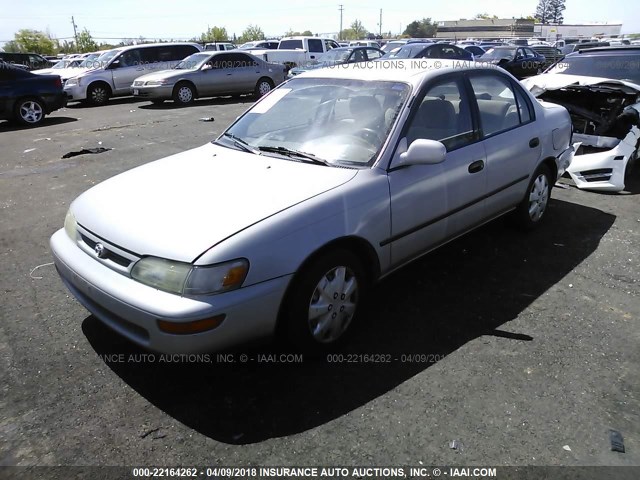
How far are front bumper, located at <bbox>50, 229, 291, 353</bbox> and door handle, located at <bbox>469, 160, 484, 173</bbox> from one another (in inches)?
74.7

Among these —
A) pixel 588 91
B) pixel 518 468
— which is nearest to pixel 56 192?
pixel 518 468

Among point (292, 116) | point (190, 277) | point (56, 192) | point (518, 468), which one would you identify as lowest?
point (518, 468)

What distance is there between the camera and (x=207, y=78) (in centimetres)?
1534

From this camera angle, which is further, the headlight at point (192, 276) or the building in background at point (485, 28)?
the building in background at point (485, 28)

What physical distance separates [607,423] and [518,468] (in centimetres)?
62

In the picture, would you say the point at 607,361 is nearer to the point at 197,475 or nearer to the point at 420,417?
the point at 420,417

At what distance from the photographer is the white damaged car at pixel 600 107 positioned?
6.13m

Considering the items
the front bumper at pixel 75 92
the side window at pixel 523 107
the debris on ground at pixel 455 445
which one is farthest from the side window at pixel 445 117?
the front bumper at pixel 75 92

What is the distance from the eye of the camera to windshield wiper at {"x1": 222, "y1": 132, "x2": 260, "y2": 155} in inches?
138

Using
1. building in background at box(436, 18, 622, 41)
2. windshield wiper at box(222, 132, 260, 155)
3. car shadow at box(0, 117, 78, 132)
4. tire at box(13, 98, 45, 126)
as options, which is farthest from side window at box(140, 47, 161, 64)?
building in background at box(436, 18, 622, 41)

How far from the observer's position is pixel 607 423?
2484 mm

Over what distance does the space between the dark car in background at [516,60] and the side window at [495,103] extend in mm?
16257

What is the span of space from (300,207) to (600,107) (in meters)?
6.27

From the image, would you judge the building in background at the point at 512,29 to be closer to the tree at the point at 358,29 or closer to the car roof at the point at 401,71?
the tree at the point at 358,29
